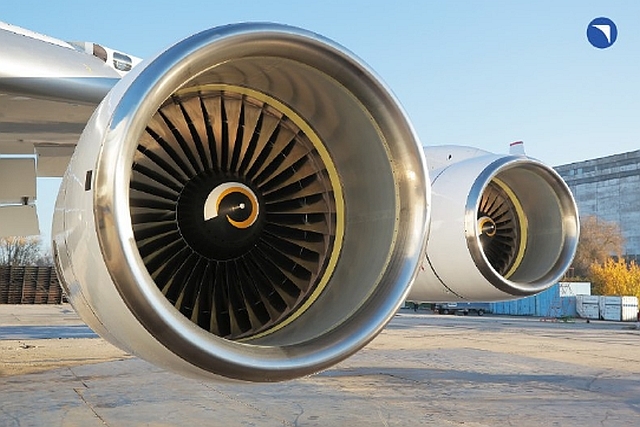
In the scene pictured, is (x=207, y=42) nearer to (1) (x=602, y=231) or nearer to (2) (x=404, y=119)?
(2) (x=404, y=119)

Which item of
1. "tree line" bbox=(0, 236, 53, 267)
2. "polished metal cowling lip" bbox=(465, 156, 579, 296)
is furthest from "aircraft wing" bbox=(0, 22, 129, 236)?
"tree line" bbox=(0, 236, 53, 267)

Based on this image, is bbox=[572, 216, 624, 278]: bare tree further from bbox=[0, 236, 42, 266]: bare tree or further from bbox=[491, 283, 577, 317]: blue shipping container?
bbox=[0, 236, 42, 266]: bare tree

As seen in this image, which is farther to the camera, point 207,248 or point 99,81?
point 99,81

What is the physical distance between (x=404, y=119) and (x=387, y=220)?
44 centimetres

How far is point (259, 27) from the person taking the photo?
2475mm

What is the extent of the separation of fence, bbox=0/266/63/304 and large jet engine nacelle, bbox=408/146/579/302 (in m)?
36.2

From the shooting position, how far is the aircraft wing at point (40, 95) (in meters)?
3.15

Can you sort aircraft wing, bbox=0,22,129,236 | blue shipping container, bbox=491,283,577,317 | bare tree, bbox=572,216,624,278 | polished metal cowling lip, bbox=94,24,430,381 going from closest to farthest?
polished metal cowling lip, bbox=94,24,430,381 → aircraft wing, bbox=0,22,129,236 → blue shipping container, bbox=491,283,577,317 → bare tree, bbox=572,216,624,278

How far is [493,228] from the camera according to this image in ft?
16.4

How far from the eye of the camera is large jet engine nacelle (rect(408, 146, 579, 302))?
432 cm

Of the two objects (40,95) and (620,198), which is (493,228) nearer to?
(40,95)

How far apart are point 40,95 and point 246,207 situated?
3.89 ft

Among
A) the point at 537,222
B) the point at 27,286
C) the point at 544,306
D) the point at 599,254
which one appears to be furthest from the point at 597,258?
the point at 537,222

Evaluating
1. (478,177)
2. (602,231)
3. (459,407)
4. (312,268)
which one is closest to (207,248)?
(312,268)
